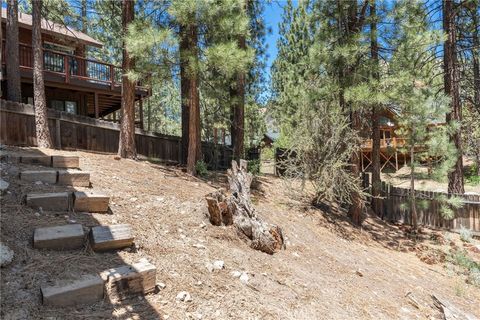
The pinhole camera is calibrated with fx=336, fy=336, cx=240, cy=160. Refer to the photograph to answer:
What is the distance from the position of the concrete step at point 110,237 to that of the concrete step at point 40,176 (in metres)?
1.39

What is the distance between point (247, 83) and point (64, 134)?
7043mm

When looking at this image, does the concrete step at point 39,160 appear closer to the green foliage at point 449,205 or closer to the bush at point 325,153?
the bush at point 325,153

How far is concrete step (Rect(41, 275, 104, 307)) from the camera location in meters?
2.26

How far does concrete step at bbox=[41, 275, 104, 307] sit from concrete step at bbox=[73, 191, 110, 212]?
3.95 ft

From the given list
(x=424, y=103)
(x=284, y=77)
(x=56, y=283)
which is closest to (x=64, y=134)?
(x=56, y=283)

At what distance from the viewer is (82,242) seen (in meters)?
2.99

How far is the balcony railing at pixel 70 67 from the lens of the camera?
1129cm

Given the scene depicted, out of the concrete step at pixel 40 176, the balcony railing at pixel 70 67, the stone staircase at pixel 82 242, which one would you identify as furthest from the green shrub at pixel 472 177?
the concrete step at pixel 40 176

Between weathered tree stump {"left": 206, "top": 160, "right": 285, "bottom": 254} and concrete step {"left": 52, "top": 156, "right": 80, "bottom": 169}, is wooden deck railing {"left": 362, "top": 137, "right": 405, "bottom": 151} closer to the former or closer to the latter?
weathered tree stump {"left": 206, "top": 160, "right": 285, "bottom": 254}

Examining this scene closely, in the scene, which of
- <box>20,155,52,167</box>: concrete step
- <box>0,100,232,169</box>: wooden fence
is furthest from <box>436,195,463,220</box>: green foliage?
<box>20,155,52,167</box>: concrete step

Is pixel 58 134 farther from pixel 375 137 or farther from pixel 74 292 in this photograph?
pixel 375 137

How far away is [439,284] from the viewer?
5.68 m

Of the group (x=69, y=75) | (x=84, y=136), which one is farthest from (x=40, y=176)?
(x=69, y=75)

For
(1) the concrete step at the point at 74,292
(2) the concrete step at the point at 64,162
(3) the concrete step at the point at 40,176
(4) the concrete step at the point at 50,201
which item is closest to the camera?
(1) the concrete step at the point at 74,292
